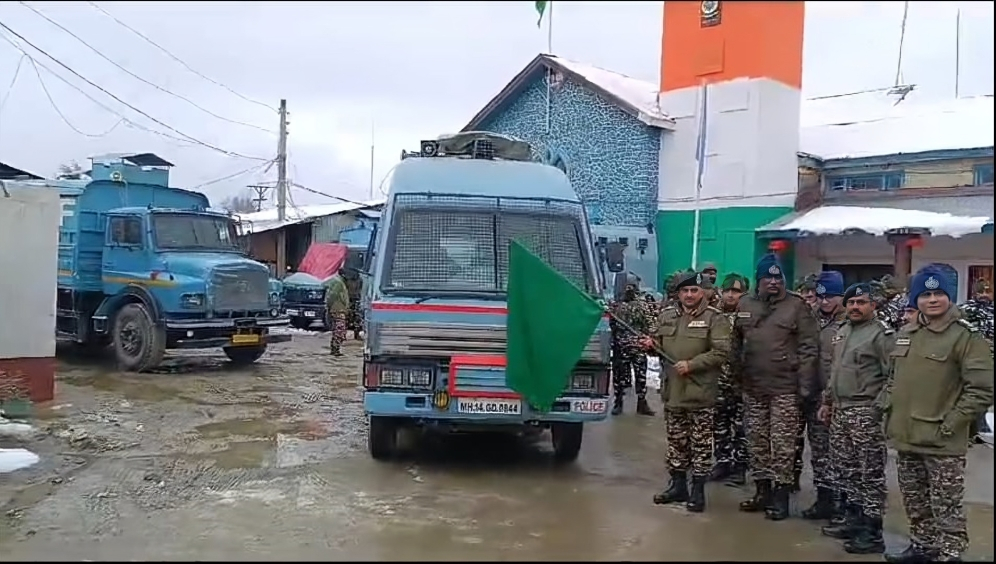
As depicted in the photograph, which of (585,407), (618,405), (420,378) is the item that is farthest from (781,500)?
(618,405)

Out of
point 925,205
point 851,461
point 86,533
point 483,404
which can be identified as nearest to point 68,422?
point 86,533

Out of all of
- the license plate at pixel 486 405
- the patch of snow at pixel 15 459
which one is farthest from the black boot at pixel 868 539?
the patch of snow at pixel 15 459

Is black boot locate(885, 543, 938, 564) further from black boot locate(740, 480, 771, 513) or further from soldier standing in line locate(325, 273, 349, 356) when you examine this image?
soldier standing in line locate(325, 273, 349, 356)

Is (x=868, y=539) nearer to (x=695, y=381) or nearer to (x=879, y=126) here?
(x=695, y=381)

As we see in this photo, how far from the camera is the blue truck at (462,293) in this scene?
22.6 feet

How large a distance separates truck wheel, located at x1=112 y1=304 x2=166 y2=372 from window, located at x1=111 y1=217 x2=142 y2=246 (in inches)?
37.1

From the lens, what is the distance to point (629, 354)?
10.8 m

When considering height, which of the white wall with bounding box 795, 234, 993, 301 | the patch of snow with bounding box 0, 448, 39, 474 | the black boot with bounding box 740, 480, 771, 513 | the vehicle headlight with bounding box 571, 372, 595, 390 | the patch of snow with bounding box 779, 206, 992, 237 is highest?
the patch of snow with bounding box 779, 206, 992, 237

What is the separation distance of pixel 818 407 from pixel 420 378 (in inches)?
111

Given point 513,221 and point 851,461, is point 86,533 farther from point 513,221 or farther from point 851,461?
point 851,461

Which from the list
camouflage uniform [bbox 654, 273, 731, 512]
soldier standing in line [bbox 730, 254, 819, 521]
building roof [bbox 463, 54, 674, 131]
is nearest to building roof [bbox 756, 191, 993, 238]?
building roof [bbox 463, 54, 674, 131]

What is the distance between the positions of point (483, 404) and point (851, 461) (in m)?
2.55

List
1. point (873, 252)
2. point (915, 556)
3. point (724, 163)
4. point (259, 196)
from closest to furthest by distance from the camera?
point (915, 556), point (873, 252), point (724, 163), point (259, 196)

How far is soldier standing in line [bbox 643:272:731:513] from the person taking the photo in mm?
6125
